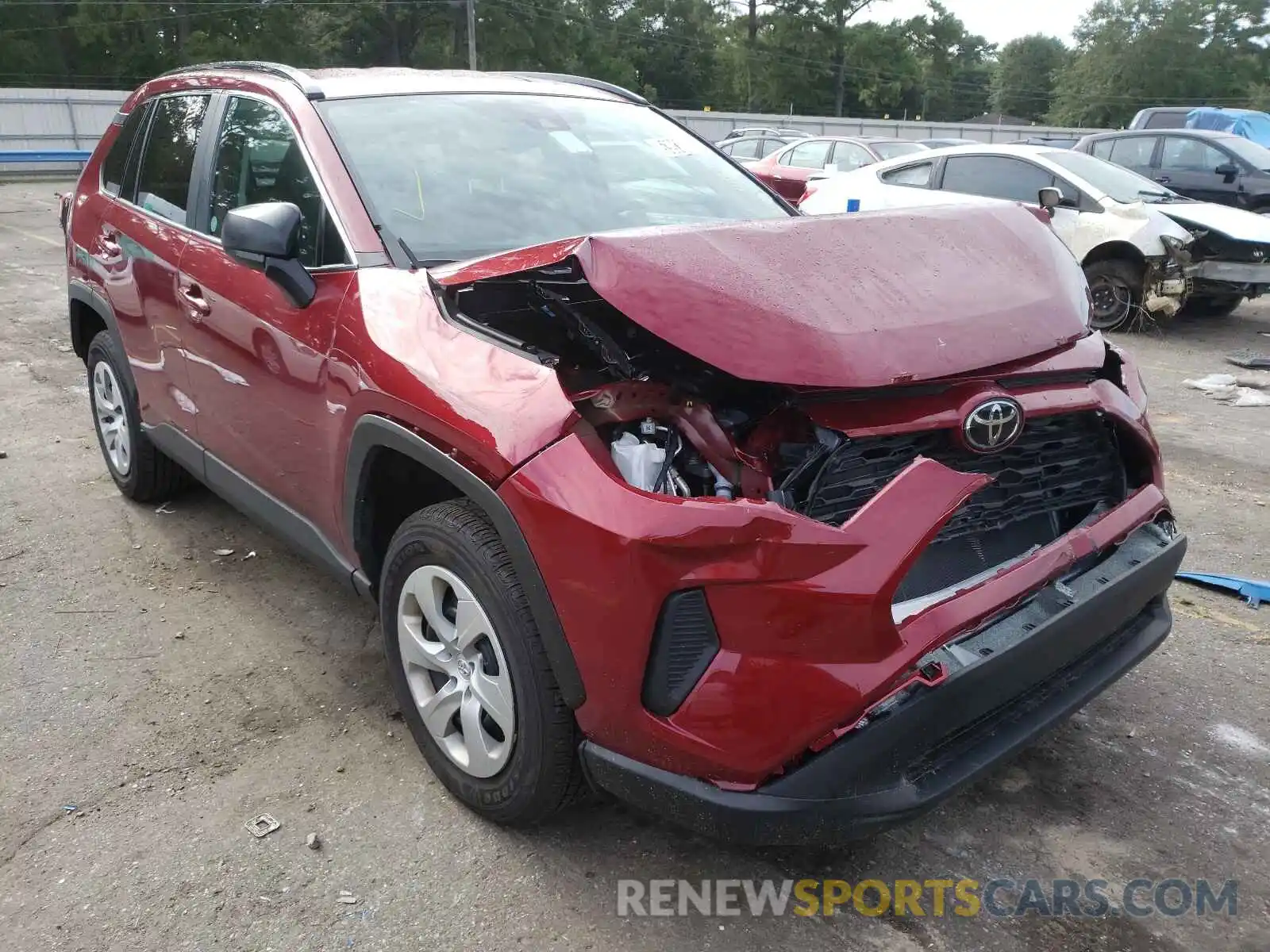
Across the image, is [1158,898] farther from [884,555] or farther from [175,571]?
[175,571]

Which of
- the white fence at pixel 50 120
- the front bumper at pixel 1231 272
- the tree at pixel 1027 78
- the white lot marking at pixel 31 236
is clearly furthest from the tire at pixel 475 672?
the tree at pixel 1027 78

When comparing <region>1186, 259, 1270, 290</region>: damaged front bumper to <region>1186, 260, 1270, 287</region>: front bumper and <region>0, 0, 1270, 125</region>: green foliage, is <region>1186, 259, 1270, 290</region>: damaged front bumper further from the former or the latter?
<region>0, 0, 1270, 125</region>: green foliage

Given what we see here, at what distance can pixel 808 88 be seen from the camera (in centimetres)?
6944

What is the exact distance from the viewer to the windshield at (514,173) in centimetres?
296

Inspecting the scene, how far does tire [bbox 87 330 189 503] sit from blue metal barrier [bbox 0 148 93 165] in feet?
76.8

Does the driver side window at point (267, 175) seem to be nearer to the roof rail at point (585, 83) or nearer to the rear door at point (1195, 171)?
the roof rail at point (585, 83)

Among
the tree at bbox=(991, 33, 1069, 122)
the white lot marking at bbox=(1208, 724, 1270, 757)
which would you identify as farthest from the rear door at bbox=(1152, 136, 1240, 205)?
the tree at bbox=(991, 33, 1069, 122)

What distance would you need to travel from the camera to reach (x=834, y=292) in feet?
7.33

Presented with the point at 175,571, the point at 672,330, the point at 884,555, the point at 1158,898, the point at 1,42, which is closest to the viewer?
the point at 884,555

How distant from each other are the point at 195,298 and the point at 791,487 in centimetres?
240

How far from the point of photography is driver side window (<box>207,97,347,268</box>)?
2.93m

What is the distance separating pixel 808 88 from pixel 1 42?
1893 inches

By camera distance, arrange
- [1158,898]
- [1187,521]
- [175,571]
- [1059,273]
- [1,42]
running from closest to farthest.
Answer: [1158,898] → [1059,273] → [175,571] → [1187,521] → [1,42]

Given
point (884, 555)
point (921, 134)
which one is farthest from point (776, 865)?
point (921, 134)
